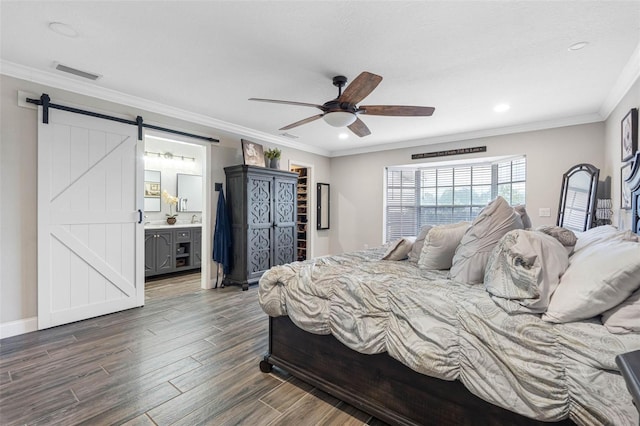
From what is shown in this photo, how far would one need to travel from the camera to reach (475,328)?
137cm

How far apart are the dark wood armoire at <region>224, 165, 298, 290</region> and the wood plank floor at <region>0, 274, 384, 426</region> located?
1.37m

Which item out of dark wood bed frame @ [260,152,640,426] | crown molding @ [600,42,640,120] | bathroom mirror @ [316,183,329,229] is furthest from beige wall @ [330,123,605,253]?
dark wood bed frame @ [260,152,640,426]

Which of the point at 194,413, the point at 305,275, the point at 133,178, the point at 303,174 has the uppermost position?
the point at 303,174

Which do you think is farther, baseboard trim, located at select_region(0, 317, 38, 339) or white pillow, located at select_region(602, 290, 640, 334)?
baseboard trim, located at select_region(0, 317, 38, 339)

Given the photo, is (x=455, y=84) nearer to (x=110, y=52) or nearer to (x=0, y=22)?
(x=110, y=52)

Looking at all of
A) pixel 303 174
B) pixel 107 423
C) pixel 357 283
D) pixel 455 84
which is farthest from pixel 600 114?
pixel 107 423

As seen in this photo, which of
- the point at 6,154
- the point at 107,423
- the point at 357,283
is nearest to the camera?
the point at 107,423

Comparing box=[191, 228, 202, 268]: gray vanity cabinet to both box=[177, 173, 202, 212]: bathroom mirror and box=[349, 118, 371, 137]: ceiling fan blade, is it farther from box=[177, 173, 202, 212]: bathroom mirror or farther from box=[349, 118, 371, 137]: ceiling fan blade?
box=[349, 118, 371, 137]: ceiling fan blade

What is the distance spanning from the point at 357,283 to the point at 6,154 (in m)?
3.53

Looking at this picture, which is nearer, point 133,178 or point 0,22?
point 0,22

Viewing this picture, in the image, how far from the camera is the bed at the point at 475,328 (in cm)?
114

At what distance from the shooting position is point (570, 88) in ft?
10.8

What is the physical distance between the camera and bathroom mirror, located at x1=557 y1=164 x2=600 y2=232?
3896 millimetres

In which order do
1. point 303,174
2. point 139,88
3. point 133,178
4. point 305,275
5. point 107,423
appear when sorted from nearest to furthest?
point 107,423, point 305,275, point 139,88, point 133,178, point 303,174
